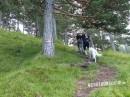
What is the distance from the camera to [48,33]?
23.1 meters

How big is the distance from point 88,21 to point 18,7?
4981mm

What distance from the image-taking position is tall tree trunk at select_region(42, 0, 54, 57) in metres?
22.8

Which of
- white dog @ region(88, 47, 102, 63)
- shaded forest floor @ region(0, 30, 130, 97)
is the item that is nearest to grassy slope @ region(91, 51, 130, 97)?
shaded forest floor @ region(0, 30, 130, 97)

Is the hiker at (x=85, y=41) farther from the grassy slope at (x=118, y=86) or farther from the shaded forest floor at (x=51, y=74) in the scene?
the grassy slope at (x=118, y=86)

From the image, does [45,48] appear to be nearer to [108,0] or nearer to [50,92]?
[108,0]

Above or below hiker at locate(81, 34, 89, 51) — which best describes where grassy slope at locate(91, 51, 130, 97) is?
below

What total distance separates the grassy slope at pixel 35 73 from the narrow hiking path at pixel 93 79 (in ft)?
1.06

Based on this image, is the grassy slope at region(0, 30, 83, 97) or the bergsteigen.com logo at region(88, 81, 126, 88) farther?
the bergsteigen.com logo at region(88, 81, 126, 88)

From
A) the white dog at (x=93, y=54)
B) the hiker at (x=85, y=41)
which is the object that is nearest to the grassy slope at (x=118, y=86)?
the white dog at (x=93, y=54)

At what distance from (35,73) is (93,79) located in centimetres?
286

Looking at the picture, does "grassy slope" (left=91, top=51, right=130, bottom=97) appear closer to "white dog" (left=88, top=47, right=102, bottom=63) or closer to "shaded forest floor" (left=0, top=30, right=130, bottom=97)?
"shaded forest floor" (left=0, top=30, right=130, bottom=97)

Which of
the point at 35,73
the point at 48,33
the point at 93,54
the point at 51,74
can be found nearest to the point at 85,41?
the point at 93,54

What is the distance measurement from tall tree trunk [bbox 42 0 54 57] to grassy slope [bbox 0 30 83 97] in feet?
1.80

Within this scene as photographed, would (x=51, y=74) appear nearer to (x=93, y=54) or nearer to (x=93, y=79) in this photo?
(x=93, y=79)
